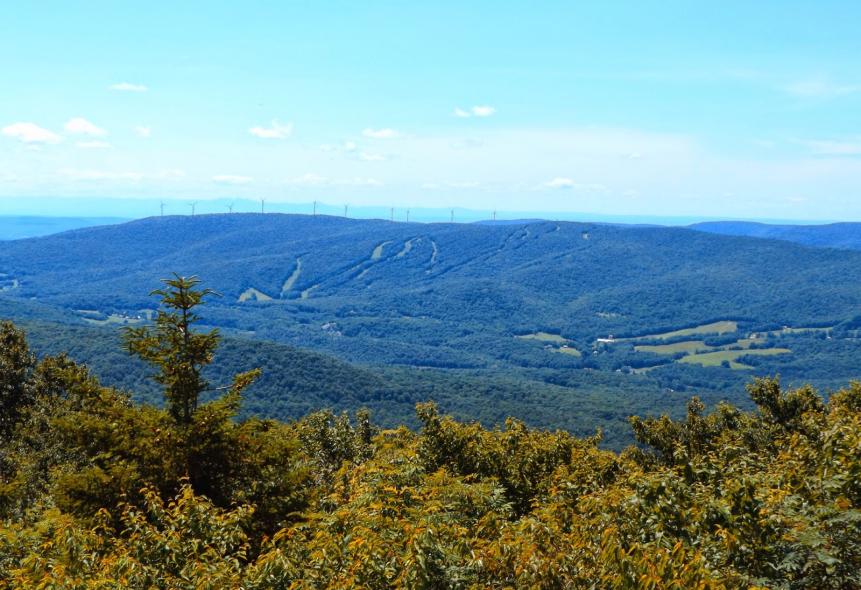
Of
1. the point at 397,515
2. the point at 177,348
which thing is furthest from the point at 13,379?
the point at 397,515

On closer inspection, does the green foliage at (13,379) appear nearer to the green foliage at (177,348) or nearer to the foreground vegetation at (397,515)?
the foreground vegetation at (397,515)

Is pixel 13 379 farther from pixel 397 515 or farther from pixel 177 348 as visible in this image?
pixel 397 515

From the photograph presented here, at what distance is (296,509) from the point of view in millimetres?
19906

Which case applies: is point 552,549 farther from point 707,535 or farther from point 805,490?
point 805,490

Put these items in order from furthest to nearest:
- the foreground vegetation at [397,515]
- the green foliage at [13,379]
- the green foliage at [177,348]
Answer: the green foliage at [13,379]
the green foliage at [177,348]
the foreground vegetation at [397,515]

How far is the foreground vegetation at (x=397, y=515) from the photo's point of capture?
10.4 metres

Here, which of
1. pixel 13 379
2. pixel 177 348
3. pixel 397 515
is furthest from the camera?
pixel 13 379

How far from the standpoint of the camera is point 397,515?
13727 mm

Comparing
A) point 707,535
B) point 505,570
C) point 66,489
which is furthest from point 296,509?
point 707,535

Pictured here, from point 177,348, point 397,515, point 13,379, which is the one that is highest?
point 177,348

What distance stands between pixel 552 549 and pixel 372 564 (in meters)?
3.64

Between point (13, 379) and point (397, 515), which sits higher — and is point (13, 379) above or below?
below

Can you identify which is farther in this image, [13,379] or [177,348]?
[13,379]

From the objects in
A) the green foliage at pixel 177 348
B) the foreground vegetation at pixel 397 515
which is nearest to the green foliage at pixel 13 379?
the foreground vegetation at pixel 397 515
